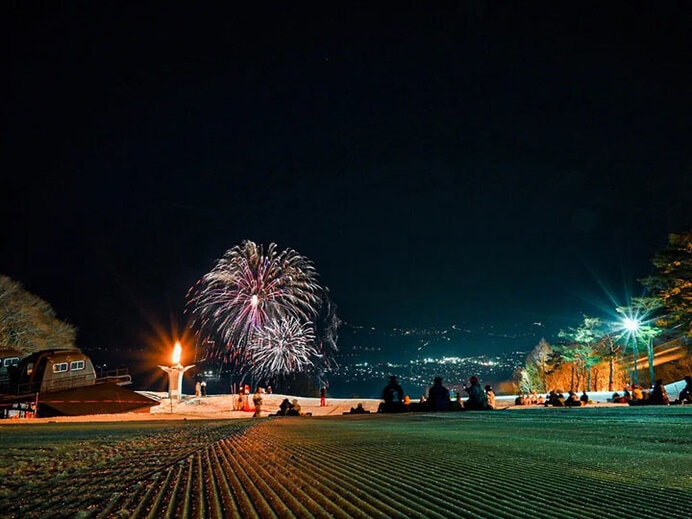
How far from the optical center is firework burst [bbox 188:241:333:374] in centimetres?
4031

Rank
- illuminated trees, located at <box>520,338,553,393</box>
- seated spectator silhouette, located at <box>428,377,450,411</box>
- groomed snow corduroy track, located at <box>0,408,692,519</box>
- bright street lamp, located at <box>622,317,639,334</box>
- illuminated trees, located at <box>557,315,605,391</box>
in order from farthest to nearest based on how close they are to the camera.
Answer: illuminated trees, located at <box>520,338,553,393</box> → illuminated trees, located at <box>557,315,605,391</box> → bright street lamp, located at <box>622,317,639,334</box> → seated spectator silhouette, located at <box>428,377,450,411</box> → groomed snow corduroy track, located at <box>0,408,692,519</box>

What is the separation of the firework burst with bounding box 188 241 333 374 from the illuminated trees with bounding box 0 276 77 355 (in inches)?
536

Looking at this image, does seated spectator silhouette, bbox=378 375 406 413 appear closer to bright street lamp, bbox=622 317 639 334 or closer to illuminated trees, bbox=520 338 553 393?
bright street lamp, bbox=622 317 639 334

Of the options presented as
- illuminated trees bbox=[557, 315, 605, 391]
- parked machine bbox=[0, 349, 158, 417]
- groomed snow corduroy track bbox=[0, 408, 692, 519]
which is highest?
illuminated trees bbox=[557, 315, 605, 391]

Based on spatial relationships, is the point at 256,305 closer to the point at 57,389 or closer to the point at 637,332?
the point at 57,389

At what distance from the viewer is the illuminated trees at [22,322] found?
134 feet

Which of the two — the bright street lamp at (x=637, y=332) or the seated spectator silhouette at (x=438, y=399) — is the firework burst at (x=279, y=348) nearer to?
the bright street lamp at (x=637, y=332)

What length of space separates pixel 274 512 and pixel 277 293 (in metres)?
41.0

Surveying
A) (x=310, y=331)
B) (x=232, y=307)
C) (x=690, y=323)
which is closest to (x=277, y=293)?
(x=232, y=307)

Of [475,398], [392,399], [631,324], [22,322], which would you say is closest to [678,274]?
[631,324]

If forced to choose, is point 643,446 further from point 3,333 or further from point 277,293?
point 3,333

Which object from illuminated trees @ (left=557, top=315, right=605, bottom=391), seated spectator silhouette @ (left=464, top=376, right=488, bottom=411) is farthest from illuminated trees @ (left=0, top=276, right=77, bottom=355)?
illuminated trees @ (left=557, top=315, right=605, bottom=391)

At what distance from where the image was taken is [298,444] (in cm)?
412

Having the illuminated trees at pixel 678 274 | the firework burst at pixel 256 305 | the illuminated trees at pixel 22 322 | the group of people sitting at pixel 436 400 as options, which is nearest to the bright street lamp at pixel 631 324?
the illuminated trees at pixel 678 274
